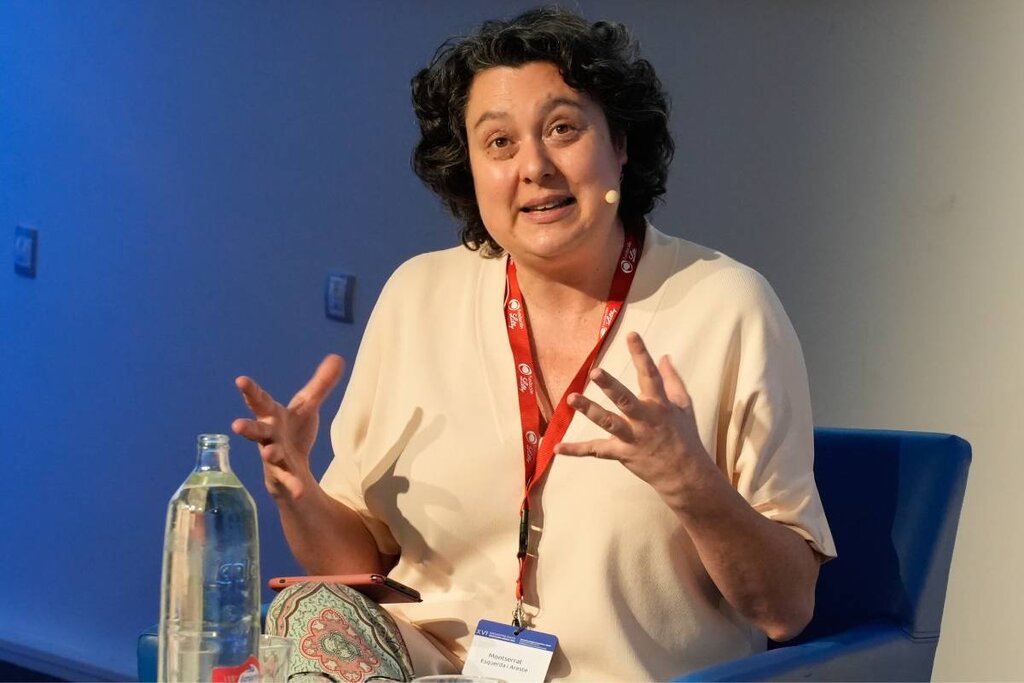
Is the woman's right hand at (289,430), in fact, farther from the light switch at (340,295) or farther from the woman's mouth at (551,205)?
the light switch at (340,295)

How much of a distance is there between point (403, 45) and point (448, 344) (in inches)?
60.6

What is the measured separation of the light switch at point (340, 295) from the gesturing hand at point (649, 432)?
1971 mm

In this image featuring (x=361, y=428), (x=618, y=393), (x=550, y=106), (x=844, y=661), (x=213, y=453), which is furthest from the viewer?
(x=361, y=428)

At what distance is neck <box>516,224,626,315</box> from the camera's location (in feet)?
6.91

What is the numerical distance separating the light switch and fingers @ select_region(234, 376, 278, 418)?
5.59 ft

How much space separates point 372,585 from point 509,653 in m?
0.22

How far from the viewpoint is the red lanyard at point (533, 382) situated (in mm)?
1998

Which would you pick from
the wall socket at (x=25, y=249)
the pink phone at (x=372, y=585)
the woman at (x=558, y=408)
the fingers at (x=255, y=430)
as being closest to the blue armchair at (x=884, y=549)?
the woman at (x=558, y=408)

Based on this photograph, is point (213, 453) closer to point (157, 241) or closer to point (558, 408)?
point (558, 408)

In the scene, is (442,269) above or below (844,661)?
above

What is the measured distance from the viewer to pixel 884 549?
2051 mm

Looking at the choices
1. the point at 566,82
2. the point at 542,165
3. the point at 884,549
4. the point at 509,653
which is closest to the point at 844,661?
the point at 884,549

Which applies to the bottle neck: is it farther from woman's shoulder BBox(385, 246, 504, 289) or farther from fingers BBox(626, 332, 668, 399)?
woman's shoulder BBox(385, 246, 504, 289)

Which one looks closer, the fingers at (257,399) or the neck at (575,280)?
the fingers at (257,399)
